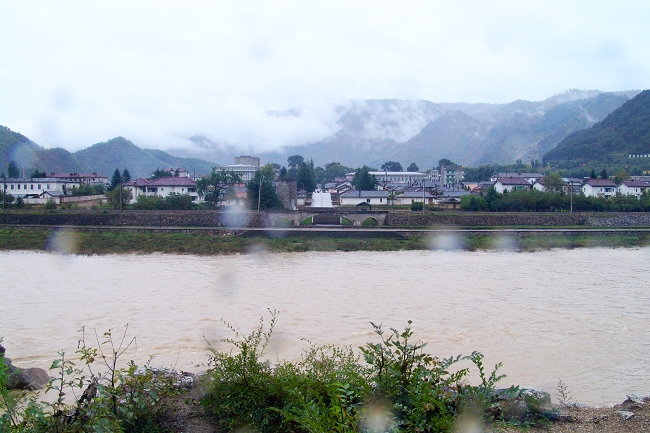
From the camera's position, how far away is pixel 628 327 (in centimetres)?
1027

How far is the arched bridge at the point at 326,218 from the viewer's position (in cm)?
3525

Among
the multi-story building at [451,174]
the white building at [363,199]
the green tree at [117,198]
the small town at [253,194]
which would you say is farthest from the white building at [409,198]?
the multi-story building at [451,174]

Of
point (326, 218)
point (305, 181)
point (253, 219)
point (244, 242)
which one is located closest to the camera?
point (244, 242)

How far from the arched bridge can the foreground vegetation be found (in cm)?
3006

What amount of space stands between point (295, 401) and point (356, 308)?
24.6 ft

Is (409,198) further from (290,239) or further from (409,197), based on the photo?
(290,239)

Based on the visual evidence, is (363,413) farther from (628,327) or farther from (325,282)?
(325,282)

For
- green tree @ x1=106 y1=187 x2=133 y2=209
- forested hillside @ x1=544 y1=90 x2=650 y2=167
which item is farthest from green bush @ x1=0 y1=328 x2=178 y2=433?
forested hillside @ x1=544 y1=90 x2=650 y2=167

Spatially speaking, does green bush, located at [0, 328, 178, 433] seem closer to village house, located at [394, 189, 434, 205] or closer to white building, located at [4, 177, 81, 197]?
village house, located at [394, 189, 434, 205]

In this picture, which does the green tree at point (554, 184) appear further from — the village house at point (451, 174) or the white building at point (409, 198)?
the village house at point (451, 174)

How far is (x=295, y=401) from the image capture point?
439cm

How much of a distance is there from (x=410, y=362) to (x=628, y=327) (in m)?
7.58

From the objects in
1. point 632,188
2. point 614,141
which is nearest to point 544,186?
point 632,188

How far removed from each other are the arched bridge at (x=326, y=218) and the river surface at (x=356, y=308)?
14.3 m
